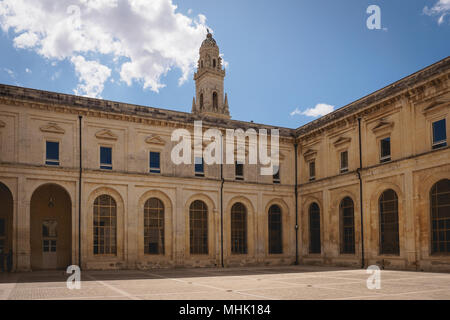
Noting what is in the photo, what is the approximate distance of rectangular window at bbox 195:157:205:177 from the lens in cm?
3434

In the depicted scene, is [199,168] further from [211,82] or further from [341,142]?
[211,82]

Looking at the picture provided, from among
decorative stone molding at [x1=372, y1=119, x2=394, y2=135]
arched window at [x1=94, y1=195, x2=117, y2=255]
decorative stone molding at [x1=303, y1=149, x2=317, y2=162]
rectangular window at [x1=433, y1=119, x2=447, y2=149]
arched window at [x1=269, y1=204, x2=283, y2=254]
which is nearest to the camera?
rectangular window at [x1=433, y1=119, x2=447, y2=149]

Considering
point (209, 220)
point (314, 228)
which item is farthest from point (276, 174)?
point (209, 220)

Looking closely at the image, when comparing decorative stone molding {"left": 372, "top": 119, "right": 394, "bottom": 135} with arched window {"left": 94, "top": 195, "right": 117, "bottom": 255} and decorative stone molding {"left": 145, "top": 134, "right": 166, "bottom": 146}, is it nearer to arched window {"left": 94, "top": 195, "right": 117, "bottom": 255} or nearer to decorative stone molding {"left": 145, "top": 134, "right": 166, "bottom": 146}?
decorative stone molding {"left": 145, "top": 134, "right": 166, "bottom": 146}

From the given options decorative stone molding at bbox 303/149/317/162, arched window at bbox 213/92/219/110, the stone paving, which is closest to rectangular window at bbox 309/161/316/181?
decorative stone molding at bbox 303/149/317/162

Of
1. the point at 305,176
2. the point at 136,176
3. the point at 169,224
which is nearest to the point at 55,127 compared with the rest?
the point at 136,176

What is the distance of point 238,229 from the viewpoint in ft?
117

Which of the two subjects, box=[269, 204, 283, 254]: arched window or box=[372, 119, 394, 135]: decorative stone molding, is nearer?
box=[372, 119, 394, 135]: decorative stone molding

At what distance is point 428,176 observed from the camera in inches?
1013

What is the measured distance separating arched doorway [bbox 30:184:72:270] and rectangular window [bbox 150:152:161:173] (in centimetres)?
619

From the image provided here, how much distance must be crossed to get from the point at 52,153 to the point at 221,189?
1228cm

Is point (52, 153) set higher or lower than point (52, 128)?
lower

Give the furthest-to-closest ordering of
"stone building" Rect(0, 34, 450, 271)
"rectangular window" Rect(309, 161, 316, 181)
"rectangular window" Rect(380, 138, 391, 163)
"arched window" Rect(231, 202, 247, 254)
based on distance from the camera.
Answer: "rectangular window" Rect(309, 161, 316, 181), "arched window" Rect(231, 202, 247, 254), "rectangular window" Rect(380, 138, 391, 163), "stone building" Rect(0, 34, 450, 271)

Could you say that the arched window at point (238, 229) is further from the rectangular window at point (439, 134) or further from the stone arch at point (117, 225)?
the rectangular window at point (439, 134)
